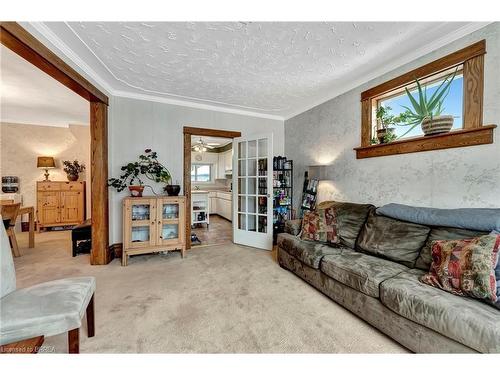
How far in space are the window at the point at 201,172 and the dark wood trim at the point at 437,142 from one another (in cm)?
553

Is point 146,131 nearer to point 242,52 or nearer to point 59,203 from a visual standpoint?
point 242,52

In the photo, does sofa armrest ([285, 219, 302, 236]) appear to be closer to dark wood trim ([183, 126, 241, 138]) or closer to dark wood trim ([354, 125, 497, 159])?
dark wood trim ([354, 125, 497, 159])

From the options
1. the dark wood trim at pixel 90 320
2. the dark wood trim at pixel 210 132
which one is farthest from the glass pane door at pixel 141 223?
the dark wood trim at pixel 90 320

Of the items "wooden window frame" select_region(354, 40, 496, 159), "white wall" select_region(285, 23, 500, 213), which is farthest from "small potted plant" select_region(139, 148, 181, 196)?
"wooden window frame" select_region(354, 40, 496, 159)

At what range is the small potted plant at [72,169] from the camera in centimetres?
504

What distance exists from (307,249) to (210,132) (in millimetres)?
2589

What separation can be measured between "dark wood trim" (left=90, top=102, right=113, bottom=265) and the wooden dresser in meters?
2.75

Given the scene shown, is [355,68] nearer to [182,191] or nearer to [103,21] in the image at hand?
[103,21]

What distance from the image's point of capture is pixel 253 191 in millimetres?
3828

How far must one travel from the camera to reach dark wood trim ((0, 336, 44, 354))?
4.14ft

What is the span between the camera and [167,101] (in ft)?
11.5

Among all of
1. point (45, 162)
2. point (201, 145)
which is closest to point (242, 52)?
point (201, 145)

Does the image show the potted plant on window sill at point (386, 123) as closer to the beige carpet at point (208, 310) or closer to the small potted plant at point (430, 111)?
the small potted plant at point (430, 111)

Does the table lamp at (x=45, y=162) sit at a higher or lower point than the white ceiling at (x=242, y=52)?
lower
